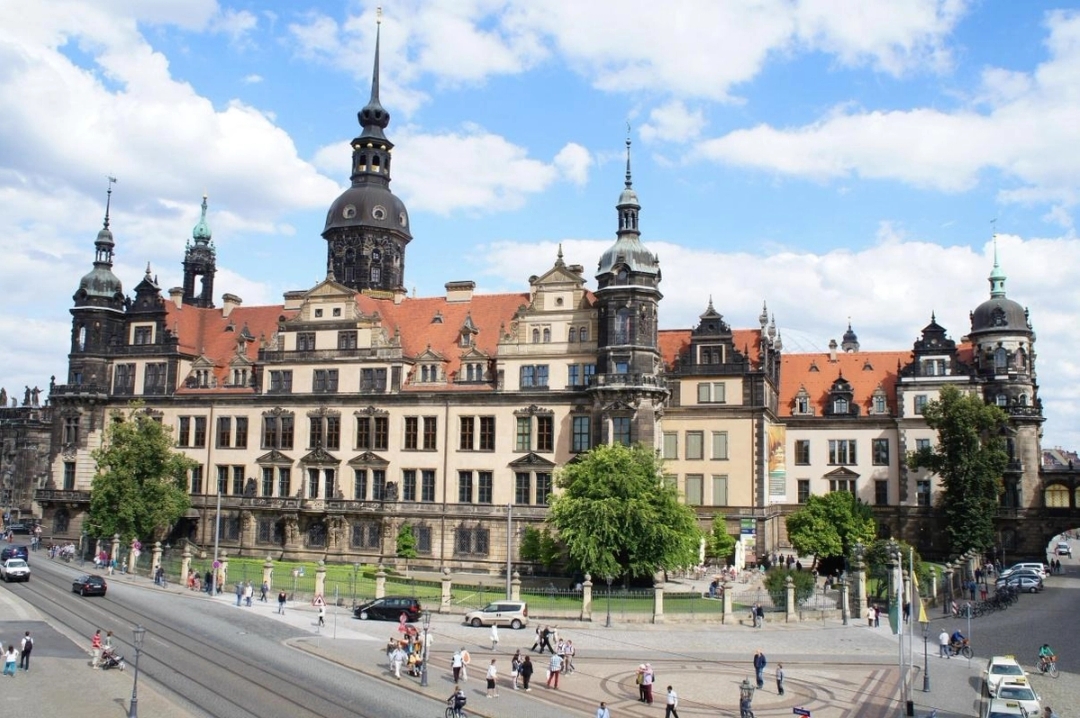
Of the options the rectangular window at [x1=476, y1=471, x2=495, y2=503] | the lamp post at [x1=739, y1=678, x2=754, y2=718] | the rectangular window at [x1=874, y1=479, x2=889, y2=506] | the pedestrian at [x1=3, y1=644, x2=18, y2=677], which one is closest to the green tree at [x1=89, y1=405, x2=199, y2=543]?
the rectangular window at [x1=476, y1=471, x2=495, y2=503]

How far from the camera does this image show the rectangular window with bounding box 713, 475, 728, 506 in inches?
2825

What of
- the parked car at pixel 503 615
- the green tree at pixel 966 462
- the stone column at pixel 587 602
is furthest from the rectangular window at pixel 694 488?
the parked car at pixel 503 615

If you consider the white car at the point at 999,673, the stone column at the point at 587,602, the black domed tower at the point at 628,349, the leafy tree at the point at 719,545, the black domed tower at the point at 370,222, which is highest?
the black domed tower at the point at 370,222

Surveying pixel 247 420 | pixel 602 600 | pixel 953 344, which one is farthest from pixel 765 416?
pixel 247 420

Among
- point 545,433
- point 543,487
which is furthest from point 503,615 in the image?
point 545,433

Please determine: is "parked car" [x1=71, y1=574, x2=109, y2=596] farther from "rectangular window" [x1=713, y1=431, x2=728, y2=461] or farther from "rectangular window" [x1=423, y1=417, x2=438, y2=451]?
"rectangular window" [x1=713, y1=431, x2=728, y2=461]

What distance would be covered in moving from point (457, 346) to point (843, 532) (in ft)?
95.3

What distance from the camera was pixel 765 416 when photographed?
72.0 m

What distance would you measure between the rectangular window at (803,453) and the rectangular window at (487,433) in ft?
88.8

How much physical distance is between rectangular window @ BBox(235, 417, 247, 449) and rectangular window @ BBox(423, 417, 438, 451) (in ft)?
49.7

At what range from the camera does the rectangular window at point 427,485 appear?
69500mm

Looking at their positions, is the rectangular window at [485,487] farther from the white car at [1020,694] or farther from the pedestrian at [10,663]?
the white car at [1020,694]

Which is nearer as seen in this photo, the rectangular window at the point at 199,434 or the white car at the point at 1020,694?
the white car at the point at 1020,694

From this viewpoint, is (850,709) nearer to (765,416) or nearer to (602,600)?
(602,600)
